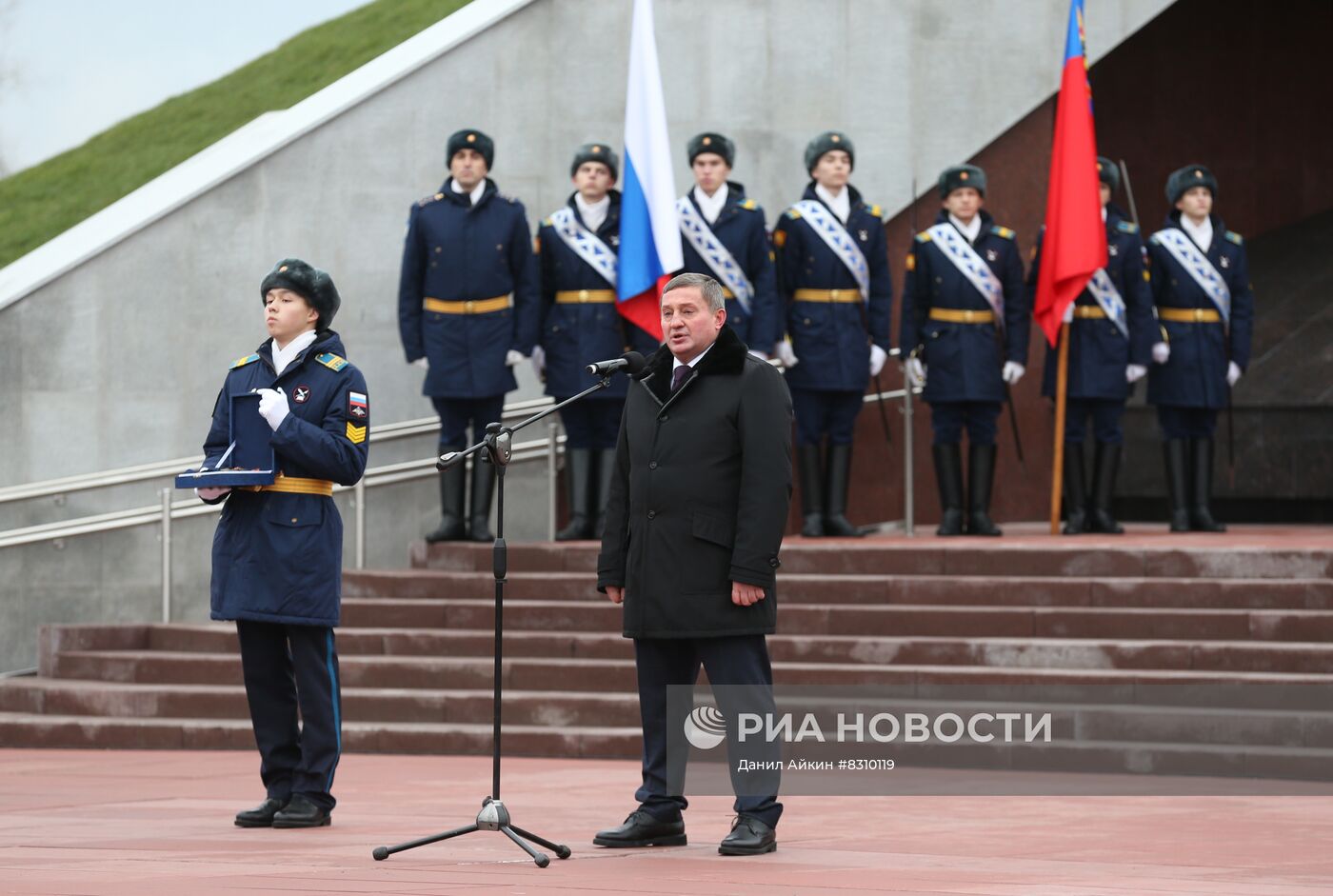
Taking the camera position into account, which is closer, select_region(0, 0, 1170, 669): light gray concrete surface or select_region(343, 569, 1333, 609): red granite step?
select_region(343, 569, 1333, 609): red granite step

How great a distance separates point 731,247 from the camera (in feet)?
40.9

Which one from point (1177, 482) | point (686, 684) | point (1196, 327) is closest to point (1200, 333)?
point (1196, 327)

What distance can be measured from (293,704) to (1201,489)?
23.9 feet

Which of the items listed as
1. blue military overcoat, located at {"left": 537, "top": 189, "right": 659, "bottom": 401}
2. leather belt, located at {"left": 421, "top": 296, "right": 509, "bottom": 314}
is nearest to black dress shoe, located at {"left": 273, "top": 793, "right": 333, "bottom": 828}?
blue military overcoat, located at {"left": 537, "top": 189, "right": 659, "bottom": 401}

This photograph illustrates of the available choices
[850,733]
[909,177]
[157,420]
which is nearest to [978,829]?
[850,733]

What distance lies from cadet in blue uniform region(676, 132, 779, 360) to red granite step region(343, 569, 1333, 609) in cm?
179

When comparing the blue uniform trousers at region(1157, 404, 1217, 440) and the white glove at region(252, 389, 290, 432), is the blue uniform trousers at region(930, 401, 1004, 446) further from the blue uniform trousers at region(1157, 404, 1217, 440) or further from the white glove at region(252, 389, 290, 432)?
the white glove at region(252, 389, 290, 432)

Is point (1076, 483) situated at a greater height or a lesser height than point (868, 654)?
greater

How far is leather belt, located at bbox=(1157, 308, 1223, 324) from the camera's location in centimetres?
1315

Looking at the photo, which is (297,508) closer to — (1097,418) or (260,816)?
(260,816)

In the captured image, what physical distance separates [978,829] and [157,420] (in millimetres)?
7188

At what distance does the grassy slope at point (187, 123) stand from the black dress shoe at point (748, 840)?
1029 cm

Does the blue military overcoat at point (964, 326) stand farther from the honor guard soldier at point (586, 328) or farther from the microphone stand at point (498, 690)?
the microphone stand at point (498, 690)

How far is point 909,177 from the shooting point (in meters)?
14.7
